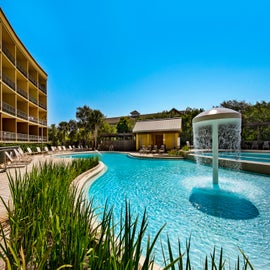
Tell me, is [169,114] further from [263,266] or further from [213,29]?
[263,266]

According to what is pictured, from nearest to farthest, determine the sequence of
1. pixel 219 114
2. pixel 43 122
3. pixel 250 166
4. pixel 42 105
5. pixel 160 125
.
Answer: pixel 219 114
pixel 250 166
pixel 160 125
pixel 43 122
pixel 42 105

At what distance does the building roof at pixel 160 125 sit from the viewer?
2498cm

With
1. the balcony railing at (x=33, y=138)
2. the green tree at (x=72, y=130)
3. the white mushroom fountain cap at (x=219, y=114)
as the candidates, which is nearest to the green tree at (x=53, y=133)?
the green tree at (x=72, y=130)

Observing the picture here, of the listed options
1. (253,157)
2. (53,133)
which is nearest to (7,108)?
(53,133)

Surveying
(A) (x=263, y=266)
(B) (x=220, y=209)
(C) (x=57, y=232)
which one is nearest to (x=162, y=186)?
(B) (x=220, y=209)

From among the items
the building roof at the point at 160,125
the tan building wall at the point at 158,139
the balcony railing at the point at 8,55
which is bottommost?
the tan building wall at the point at 158,139

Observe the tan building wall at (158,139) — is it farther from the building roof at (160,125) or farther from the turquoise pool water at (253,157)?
the turquoise pool water at (253,157)

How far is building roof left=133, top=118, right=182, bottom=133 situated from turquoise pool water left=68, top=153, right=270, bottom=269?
648 inches

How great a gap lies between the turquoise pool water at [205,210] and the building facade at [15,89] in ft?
54.2

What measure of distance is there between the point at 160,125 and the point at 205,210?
2117cm

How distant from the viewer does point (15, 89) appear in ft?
68.5

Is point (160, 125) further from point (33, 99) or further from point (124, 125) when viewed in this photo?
point (124, 125)

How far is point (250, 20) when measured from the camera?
36.6 feet

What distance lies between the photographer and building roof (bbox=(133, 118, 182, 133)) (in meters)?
25.0
